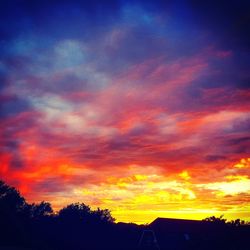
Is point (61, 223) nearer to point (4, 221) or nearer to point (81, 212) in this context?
point (81, 212)

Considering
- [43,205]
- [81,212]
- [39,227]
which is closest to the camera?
[39,227]

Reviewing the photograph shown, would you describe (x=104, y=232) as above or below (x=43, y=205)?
below

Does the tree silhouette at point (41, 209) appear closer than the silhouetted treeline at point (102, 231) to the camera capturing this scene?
No

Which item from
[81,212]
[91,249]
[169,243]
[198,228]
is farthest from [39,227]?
[198,228]

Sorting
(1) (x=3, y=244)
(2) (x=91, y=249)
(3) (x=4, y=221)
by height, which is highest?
(3) (x=4, y=221)

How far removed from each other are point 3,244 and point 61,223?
1584 inches

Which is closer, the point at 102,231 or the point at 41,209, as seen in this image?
the point at 102,231

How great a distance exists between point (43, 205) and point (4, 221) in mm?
67788

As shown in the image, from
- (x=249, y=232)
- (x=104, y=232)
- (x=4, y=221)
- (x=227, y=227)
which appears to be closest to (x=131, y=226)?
(x=104, y=232)

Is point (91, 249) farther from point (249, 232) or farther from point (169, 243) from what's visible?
point (249, 232)

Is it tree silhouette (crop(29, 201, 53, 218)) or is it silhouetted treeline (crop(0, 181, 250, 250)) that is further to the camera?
tree silhouette (crop(29, 201, 53, 218))

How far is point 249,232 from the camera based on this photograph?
34.6 m

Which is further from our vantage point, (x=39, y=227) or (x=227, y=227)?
(x=39, y=227)

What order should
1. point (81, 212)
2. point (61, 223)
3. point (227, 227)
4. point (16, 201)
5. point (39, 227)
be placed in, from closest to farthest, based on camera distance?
1. point (227, 227)
2. point (39, 227)
3. point (61, 223)
4. point (81, 212)
5. point (16, 201)
